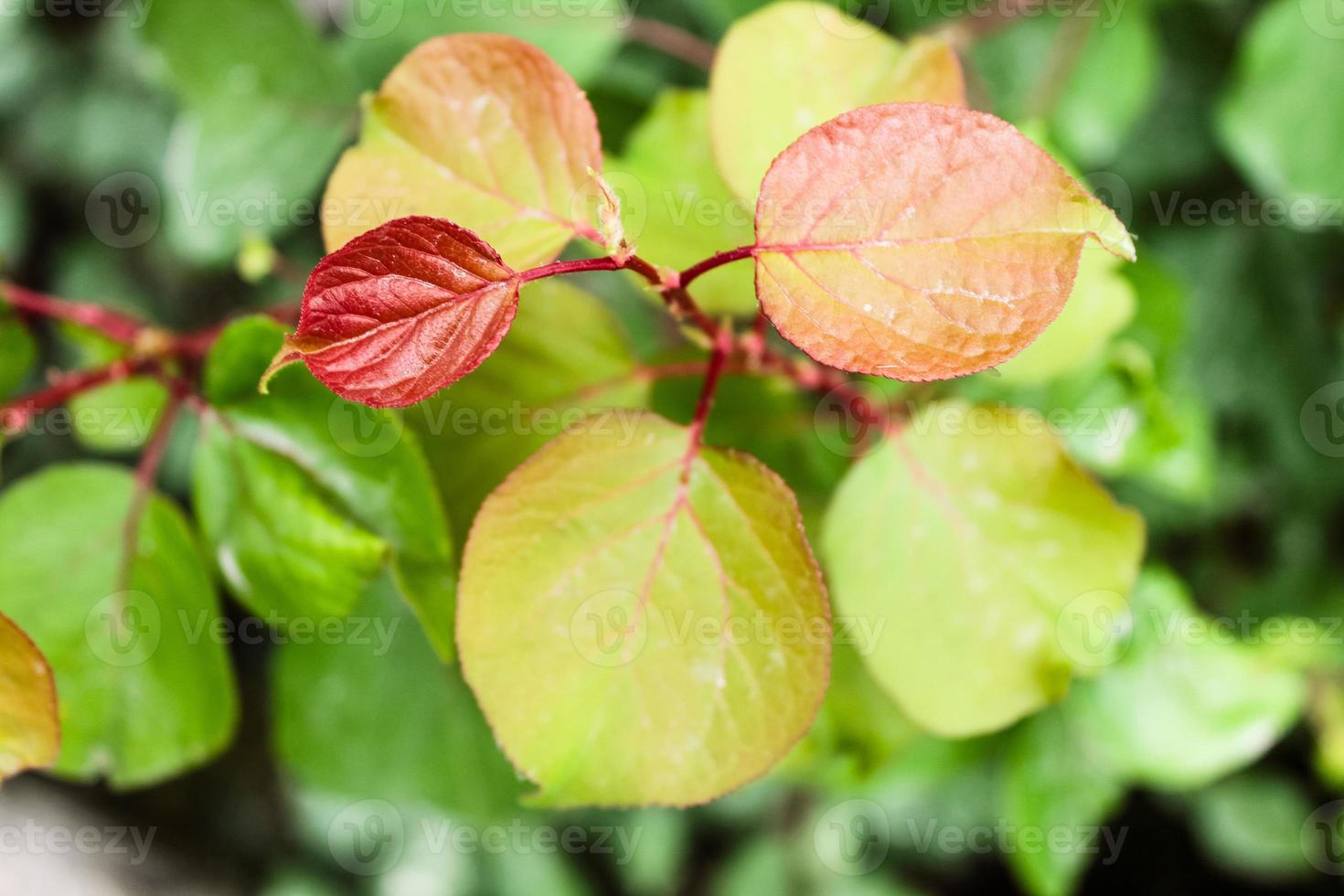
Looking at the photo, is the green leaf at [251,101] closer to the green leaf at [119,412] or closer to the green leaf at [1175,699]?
the green leaf at [119,412]

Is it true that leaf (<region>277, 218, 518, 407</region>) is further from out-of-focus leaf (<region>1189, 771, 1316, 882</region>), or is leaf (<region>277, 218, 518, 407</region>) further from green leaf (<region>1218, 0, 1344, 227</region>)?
out-of-focus leaf (<region>1189, 771, 1316, 882</region>)

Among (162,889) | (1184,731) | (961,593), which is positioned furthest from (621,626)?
(162,889)

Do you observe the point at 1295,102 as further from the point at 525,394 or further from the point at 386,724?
the point at 386,724

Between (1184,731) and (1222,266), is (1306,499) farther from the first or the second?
(1184,731)

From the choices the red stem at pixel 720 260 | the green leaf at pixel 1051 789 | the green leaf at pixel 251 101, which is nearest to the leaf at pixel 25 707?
the red stem at pixel 720 260

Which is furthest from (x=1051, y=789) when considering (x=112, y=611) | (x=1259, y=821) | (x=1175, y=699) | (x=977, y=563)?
(x=112, y=611)

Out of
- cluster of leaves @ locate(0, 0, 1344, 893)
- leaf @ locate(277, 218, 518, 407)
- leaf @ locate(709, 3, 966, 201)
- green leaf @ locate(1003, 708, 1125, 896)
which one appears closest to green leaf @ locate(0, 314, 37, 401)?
cluster of leaves @ locate(0, 0, 1344, 893)

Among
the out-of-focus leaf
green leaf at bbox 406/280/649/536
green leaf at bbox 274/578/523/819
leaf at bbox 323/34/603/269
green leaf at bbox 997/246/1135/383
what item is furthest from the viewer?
the out-of-focus leaf

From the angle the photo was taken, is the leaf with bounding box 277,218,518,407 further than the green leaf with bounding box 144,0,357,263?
No
